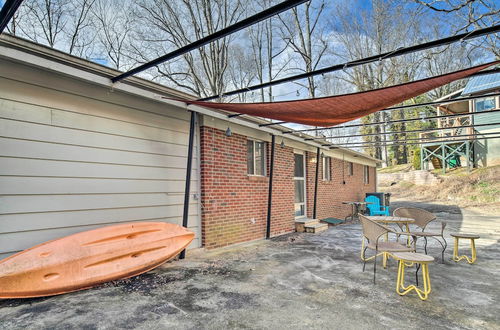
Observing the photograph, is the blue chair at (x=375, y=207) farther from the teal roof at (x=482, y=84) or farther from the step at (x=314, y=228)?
the teal roof at (x=482, y=84)

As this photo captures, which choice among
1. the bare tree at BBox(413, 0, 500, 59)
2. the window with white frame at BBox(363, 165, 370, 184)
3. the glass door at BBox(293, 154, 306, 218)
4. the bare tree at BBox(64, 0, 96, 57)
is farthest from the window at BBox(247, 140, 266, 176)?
the bare tree at BBox(64, 0, 96, 57)

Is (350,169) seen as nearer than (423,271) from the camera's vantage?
No

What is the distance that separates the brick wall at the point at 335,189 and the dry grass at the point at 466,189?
440 centimetres

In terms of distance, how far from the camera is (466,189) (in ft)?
46.4

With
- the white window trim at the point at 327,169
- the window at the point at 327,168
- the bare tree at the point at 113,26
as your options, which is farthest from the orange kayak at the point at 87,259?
the bare tree at the point at 113,26

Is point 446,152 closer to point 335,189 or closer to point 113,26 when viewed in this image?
point 335,189

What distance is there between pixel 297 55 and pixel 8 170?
14.4 meters

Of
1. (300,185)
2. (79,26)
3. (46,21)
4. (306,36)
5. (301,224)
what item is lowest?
(301,224)

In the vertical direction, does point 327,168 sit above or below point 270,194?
above

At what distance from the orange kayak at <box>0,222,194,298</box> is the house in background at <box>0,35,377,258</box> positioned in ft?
1.29

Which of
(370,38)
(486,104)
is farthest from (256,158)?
(486,104)

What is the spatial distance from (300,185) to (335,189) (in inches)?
98.8

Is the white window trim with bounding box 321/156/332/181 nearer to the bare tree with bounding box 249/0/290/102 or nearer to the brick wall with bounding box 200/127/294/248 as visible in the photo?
the brick wall with bounding box 200/127/294/248

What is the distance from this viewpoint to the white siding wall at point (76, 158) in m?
3.26
